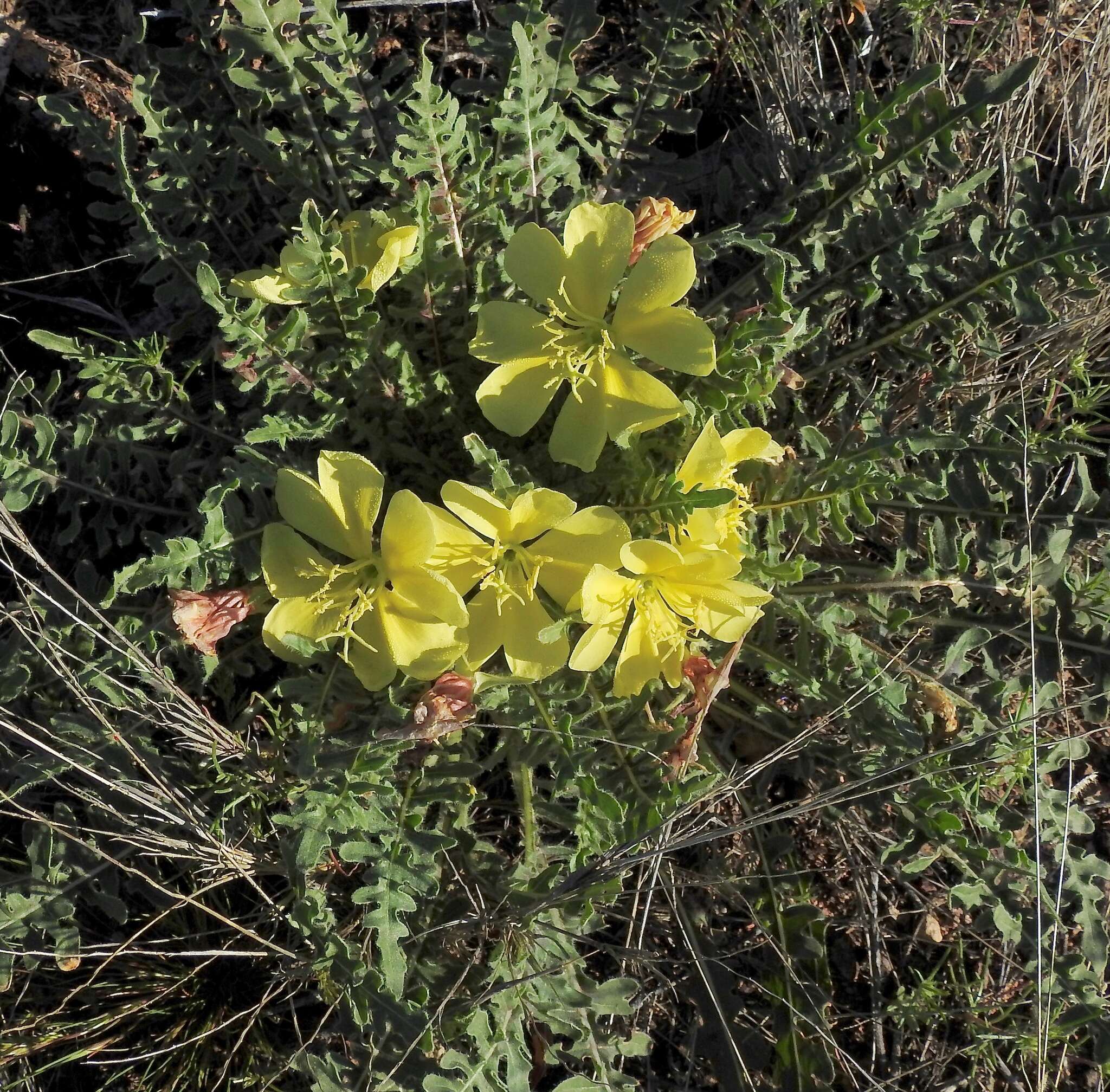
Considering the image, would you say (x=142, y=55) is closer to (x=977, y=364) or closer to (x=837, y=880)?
(x=977, y=364)

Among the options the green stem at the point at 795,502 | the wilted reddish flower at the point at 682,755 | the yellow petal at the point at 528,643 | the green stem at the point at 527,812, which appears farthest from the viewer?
the green stem at the point at 527,812

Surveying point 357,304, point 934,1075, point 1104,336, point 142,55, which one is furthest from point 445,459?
point 934,1075

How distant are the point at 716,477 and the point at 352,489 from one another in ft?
2.39

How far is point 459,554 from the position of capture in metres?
2.09

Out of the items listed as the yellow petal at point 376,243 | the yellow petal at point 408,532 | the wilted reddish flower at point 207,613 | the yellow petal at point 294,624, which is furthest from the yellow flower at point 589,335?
the wilted reddish flower at point 207,613

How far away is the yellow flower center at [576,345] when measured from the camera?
7.07ft

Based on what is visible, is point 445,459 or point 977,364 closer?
point 445,459

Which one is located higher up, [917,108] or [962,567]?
[917,108]

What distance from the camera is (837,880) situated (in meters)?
2.93

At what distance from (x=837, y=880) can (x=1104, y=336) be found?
174cm

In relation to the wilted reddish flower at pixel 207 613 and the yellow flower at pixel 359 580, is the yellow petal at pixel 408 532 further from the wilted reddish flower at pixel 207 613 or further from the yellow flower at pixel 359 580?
the wilted reddish flower at pixel 207 613

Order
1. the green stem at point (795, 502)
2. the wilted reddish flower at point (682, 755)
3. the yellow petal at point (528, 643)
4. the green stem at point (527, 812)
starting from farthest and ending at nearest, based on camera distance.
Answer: the green stem at point (527, 812), the green stem at point (795, 502), the wilted reddish flower at point (682, 755), the yellow petal at point (528, 643)

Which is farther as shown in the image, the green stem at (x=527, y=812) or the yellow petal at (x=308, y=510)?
the green stem at (x=527, y=812)

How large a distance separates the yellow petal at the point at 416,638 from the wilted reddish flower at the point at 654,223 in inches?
35.1
